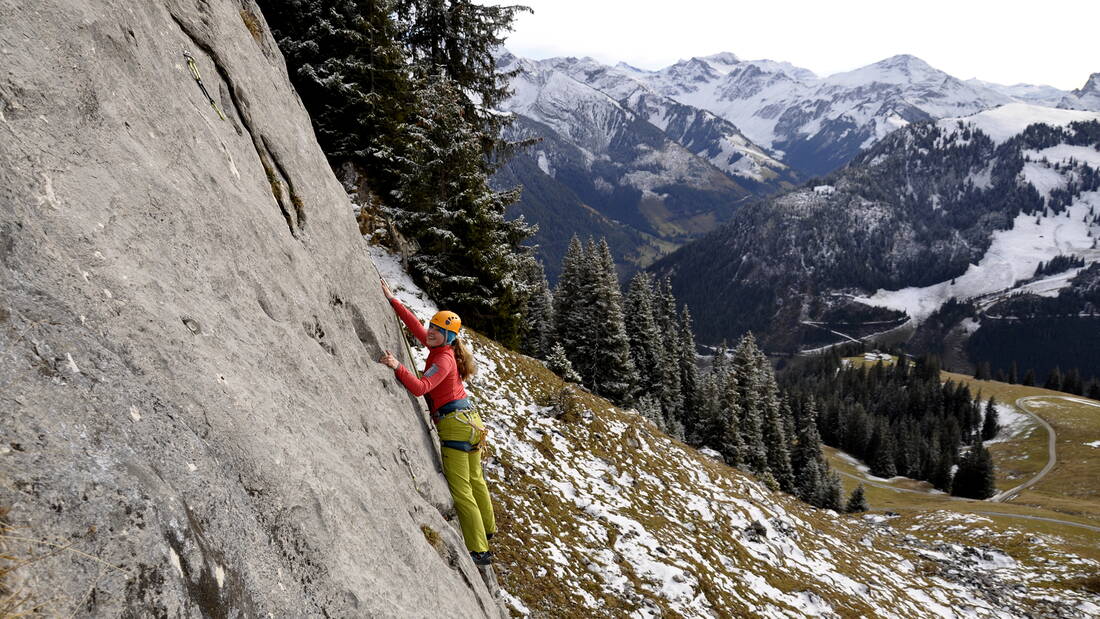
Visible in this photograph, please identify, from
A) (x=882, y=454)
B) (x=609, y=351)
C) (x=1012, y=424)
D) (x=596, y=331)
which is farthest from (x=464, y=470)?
(x=1012, y=424)

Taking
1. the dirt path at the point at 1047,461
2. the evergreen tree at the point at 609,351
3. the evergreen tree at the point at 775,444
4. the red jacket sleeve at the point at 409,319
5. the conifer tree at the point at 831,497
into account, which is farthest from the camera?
the dirt path at the point at 1047,461

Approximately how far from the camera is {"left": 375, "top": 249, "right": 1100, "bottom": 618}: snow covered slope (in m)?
11.1

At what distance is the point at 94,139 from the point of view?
157 inches

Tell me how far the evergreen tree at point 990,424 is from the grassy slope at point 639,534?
132 meters

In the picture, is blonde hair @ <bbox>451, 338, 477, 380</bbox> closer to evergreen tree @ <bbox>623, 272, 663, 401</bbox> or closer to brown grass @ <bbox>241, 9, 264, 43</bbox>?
brown grass @ <bbox>241, 9, 264, 43</bbox>

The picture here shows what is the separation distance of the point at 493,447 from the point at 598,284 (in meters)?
30.1

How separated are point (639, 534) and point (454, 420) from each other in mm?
8184

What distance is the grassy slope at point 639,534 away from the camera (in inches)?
437

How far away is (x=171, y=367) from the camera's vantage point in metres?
3.69

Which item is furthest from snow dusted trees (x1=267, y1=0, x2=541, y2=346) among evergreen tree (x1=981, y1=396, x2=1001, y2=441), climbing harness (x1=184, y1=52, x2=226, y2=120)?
evergreen tree (x1=981, y1=396, x2=1001, y2=441)

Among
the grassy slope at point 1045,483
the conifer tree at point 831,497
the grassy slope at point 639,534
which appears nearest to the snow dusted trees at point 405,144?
the grassy slope at point 639,534

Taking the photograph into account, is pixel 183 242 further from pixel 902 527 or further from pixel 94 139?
pixel 902 527

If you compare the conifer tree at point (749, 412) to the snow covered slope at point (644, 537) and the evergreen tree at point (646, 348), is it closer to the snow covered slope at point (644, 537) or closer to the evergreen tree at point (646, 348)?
the evergreen tree at point (646, 348)

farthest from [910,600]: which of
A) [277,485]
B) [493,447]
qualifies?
[277,485]
